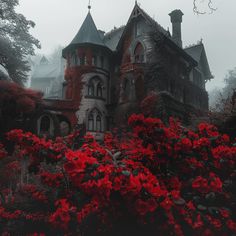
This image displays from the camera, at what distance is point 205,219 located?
613 cm

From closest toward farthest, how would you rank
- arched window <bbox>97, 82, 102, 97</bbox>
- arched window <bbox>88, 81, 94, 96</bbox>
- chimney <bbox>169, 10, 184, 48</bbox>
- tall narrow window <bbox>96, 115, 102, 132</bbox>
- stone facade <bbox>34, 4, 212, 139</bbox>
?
stone facade <bbox>34, 4, 212, 139</bbox> → tall narrow window <bbox>96, 115, 102, 132</bbox> → arched window <bbox>88, 81, 94, 96</bbox> → arched window <bbox>97, 82, 102, 97</bbox> → chimney <bbox>169, 10, 184, 48</bbox>

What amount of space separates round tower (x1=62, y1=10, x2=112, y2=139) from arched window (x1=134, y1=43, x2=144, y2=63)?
3.04 m

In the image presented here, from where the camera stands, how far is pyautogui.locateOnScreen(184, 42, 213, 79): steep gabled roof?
3530 cm

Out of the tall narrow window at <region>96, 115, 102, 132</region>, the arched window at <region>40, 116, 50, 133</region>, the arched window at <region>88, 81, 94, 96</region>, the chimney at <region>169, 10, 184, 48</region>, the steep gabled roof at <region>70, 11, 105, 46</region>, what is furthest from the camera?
the chimney at <region>169, 10, 184, 48</region>

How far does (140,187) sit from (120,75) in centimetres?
2315

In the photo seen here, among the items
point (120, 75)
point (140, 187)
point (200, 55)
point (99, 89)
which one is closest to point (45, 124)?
point (99, 89)

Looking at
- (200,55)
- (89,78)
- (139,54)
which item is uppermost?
(200,55)

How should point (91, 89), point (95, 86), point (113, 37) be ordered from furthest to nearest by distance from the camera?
1. point (113, 37)
2. point (95, 86)
3. point (91, 89)

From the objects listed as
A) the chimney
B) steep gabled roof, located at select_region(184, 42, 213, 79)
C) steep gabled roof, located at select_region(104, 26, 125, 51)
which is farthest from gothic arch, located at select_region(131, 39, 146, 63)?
steep gabled roof, located at select_region(184, 42, 213, 79)

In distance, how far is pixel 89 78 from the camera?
92.5ft

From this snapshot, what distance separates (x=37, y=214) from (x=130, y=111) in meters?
18.2

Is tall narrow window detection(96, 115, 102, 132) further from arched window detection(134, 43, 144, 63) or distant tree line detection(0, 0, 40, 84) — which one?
distant tree line detection(0, 0, 40, 84)

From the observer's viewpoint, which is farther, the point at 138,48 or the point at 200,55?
the point at 200,55

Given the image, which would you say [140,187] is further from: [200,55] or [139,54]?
[200,55]
